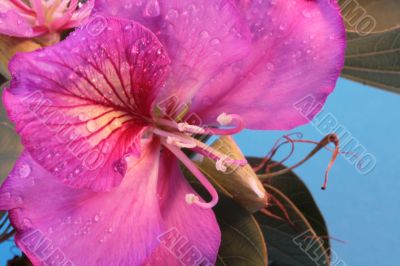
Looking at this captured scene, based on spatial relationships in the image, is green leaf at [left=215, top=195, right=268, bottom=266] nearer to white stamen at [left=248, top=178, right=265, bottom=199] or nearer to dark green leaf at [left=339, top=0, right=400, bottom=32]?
white stamen at [left=248, top=178, right=265, bottom=199]

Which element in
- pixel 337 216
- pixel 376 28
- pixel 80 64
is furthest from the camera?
pixel 337 216

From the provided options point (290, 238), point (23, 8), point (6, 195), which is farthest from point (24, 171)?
point (290, 238)

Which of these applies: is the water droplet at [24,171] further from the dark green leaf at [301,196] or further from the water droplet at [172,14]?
the dark green leaf at [301,196]

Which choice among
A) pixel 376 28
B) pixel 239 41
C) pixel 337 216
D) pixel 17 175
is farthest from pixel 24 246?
pixel 337 216

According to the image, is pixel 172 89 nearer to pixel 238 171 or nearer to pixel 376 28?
pixel 238 171

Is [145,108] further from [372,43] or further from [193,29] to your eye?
[372,43]

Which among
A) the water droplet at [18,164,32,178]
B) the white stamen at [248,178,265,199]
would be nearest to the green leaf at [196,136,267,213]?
the white stamen at [248,178,265,199]

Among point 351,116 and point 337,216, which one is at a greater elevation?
point 351,116
